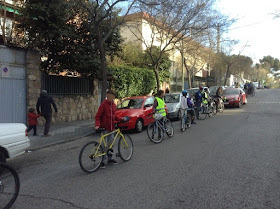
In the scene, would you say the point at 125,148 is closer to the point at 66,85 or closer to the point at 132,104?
the point at 132,104

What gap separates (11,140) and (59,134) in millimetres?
4906

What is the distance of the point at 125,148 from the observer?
613 cm

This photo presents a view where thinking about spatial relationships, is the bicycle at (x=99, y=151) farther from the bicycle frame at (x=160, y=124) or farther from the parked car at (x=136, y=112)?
the parked car at (x=136, y=112)

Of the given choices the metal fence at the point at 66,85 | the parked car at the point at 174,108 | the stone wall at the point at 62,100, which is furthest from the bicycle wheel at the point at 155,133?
the metal fence at the point at 66,85

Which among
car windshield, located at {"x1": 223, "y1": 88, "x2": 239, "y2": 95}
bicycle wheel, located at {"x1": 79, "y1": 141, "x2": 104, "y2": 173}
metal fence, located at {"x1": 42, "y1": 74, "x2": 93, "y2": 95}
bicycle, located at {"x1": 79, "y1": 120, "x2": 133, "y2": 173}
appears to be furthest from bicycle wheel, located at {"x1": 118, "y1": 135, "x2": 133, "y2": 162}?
car windshield, located at {"x1": 223, "y1": 88, "x2": 239, "y2": 95}

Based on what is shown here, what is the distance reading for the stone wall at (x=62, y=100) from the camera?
11.0 metres

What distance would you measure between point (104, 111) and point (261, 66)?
309 ft

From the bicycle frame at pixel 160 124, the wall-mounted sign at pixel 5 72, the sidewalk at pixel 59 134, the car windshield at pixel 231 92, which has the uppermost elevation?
the wall-mounted sign at pixel 5 72

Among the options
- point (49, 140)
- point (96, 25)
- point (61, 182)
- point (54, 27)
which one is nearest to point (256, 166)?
point (61, 182)

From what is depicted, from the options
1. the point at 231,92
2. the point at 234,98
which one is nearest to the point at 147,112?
the point at 234,98

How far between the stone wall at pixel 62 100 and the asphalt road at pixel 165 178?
175 inches

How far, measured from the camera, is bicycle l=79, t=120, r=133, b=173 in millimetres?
5172

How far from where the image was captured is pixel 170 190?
13.6ft

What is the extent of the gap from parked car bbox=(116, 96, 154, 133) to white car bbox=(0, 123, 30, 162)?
15.0 feet
